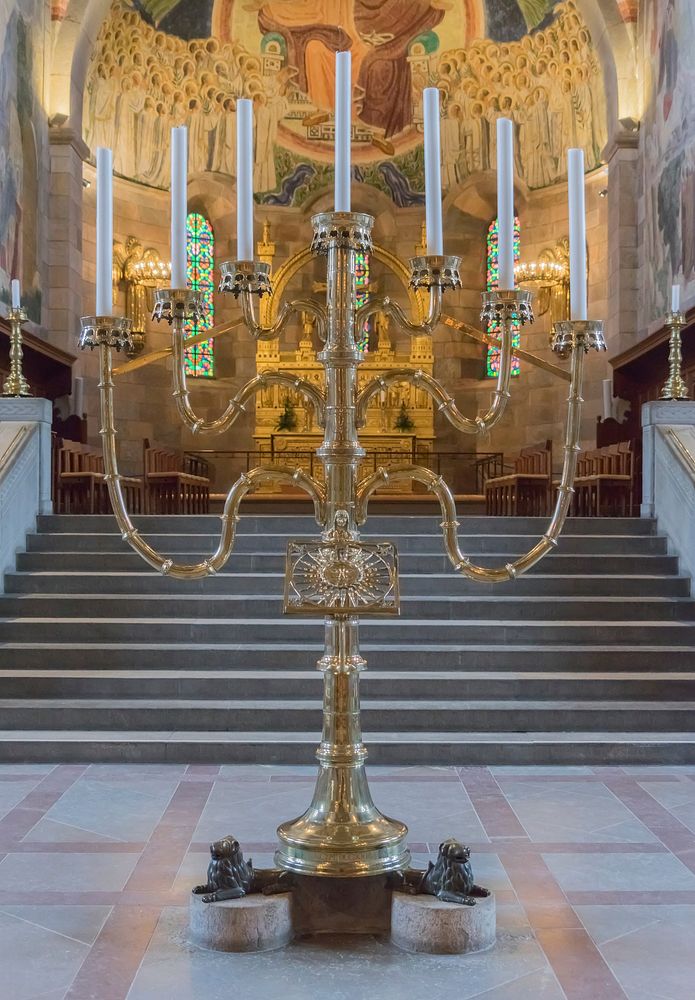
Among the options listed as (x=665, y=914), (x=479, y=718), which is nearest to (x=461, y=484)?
(x=479, y=718)

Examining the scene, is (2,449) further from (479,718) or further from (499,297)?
(499,297)

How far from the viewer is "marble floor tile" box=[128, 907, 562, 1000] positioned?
3.48 m

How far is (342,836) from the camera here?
3.93 m

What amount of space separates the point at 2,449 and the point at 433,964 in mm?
6877

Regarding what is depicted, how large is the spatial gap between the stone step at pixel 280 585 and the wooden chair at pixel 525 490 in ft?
16.0

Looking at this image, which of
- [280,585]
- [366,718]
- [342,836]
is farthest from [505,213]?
[280,585]

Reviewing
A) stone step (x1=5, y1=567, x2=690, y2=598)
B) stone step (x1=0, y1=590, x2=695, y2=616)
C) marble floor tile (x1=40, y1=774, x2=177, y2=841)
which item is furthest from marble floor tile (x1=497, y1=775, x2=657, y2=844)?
stone step (x1=5, y1=567, x2=690, y2=598)

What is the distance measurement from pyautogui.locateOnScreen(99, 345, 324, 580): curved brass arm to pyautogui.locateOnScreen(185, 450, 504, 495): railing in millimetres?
14407

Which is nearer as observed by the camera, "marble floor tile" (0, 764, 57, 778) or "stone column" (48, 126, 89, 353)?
"marble floor tile" (0, 764, 57, 778)

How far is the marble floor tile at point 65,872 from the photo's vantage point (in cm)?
452

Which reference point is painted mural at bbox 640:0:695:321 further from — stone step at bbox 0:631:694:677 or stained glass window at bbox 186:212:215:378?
stained glass window at bbox 186:212:215:378

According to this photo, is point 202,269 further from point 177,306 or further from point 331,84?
point 177,306

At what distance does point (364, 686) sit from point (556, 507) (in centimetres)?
398

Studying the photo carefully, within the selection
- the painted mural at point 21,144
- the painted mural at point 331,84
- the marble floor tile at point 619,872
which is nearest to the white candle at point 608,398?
the painted mural at point 331,84
